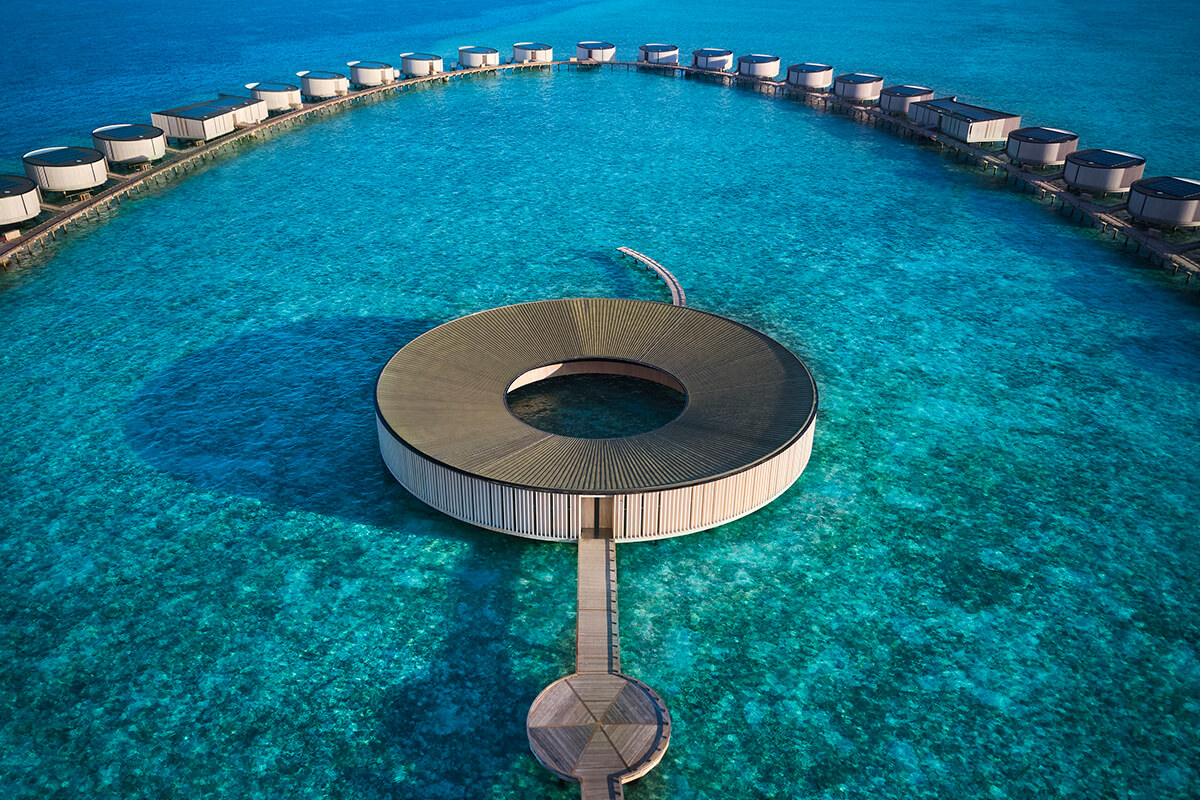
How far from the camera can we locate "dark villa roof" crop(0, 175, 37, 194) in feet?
118

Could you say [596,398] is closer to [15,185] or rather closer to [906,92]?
[15,185]

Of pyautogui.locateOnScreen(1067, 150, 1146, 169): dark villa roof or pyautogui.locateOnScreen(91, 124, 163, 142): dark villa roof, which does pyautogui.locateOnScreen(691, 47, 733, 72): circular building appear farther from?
pyautogui.locateOnScreen(91, 124, 163, 142): dark villa roof

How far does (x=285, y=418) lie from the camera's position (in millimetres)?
25391

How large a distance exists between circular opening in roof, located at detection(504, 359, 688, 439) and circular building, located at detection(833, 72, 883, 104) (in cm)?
4135

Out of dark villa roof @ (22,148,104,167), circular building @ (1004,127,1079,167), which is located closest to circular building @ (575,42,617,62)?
circular building @ (1004,127,1079,167)

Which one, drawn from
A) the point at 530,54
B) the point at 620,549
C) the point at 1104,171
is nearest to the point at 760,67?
the point at 530,54

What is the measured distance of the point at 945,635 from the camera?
17.9 meters

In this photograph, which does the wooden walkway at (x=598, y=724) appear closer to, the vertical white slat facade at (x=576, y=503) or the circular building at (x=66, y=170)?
the vertical white slat facade at (x=576, y=503)

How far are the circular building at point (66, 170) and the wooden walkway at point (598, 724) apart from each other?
120 feet

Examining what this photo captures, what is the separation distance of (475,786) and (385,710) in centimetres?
246

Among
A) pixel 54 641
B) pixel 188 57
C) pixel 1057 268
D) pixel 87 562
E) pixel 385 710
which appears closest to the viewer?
pixel 385 710

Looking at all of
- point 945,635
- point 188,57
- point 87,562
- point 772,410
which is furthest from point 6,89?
point 945,635

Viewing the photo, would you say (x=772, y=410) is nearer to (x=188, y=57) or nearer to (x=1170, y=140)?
(x=1170, y=140)

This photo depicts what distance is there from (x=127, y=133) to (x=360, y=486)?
112ft
